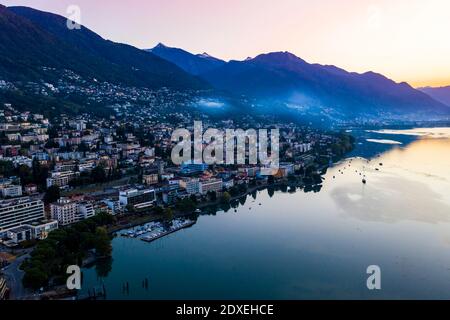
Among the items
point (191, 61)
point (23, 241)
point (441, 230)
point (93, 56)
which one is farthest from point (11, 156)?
point (191, 61)

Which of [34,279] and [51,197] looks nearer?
[34,279]

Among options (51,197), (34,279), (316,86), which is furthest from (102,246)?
(316,86)

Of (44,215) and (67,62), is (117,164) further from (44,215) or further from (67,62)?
(67,62)

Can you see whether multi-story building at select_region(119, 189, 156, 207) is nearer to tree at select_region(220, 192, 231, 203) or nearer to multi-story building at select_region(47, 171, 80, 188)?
tree at select_region(220, 192, 231, 203)

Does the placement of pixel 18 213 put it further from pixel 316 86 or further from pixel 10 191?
pixel 316 86

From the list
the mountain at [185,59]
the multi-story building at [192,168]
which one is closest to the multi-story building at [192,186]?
the multi-story building at [192,168]

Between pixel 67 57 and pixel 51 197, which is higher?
pixel 67 57

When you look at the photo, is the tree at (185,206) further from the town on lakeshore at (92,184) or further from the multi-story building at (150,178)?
the multi-story building at (150,178)

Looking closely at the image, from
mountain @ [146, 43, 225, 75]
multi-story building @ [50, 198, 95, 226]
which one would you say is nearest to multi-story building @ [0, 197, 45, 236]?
multi-story building @ [50, 198, 95, 226]
